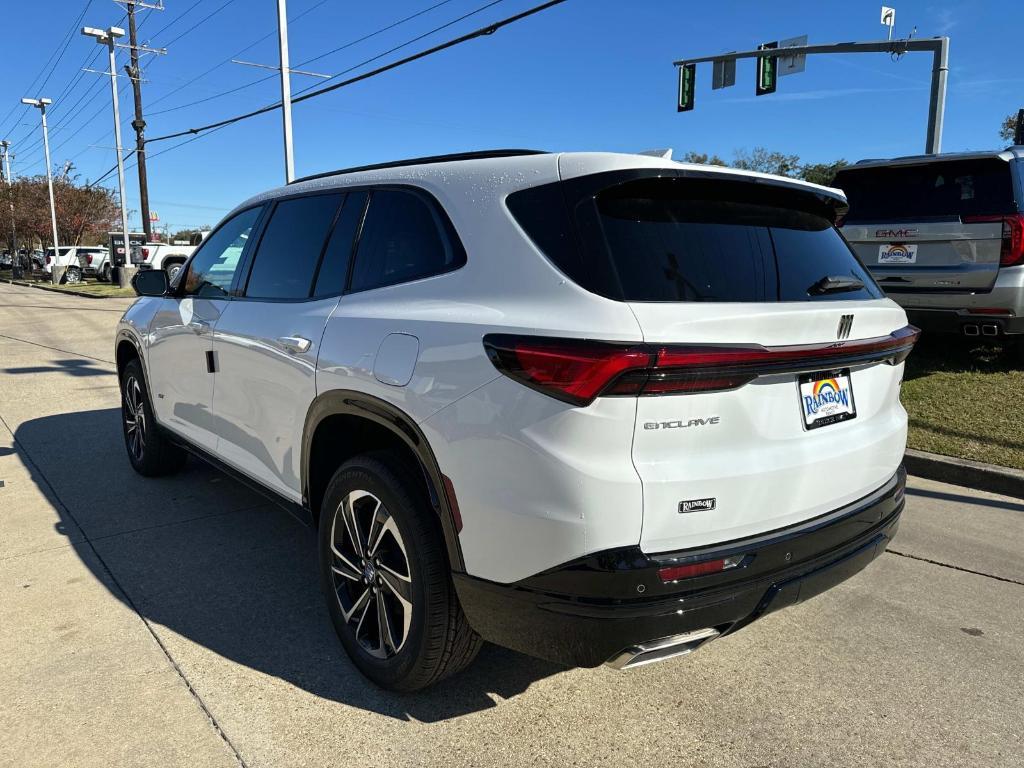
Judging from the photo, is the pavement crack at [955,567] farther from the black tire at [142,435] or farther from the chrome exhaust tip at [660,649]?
the black tire at [142,435]

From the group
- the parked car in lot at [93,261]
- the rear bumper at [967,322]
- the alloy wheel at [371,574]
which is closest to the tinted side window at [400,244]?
the alloy wheel at [371,574]

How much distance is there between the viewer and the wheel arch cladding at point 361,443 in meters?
2.32

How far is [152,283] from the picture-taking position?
4629 millimetres

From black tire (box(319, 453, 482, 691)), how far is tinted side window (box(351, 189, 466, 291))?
2.17 ft

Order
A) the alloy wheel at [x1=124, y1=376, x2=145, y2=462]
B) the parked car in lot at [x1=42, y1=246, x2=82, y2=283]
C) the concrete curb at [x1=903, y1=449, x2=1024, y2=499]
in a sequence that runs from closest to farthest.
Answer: the concrete curb at [x1=903, y1=449, x2=1024, y2=499], the alloy wheel at [x1=124, y1=376, x2=145, y2=462], the parked car in lot at [x1=42, y1=246, x2=82, y2=283]

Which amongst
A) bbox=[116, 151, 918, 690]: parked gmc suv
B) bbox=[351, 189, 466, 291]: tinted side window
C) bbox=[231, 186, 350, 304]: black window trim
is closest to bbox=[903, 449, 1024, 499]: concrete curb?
bbox=[116, 151, 918, 690]: parked gmc suv

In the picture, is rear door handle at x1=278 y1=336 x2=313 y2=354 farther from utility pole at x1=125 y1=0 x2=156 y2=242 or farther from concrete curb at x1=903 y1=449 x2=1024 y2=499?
utility pole at x1=125 y1=0 x2=156 y2=242

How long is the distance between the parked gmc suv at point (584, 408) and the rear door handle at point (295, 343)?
0.4 inches

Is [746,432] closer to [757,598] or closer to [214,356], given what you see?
[757,598]

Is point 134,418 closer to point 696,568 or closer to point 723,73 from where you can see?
point 696,568

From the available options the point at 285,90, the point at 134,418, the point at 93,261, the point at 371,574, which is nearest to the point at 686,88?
the point at 285,90

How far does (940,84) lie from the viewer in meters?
13.7

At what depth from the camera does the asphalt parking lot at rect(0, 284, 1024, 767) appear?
2445mm

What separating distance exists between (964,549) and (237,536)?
397 cm
